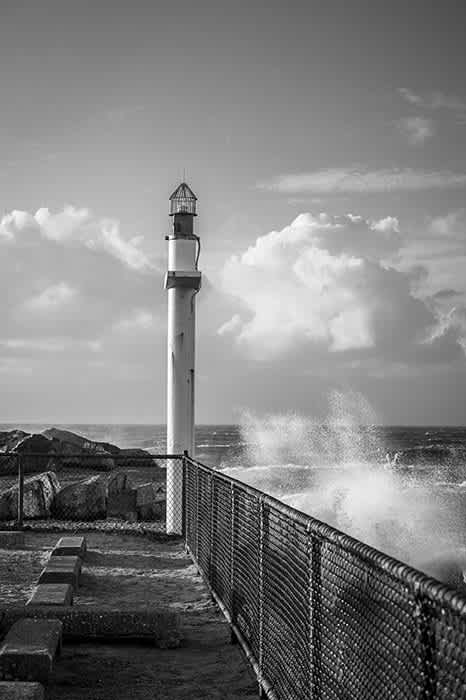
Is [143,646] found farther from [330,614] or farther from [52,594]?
[330,614]

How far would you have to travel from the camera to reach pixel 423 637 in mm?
3439

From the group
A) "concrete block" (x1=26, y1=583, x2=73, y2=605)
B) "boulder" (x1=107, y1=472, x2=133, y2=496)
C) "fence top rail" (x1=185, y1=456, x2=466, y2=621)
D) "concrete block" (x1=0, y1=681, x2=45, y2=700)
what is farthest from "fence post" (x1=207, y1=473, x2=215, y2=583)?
"boulder" (x1=107, y1=472, x2=133, y2=496)

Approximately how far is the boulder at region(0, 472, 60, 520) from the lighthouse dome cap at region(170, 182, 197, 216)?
585 cm

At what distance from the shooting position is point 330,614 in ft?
16.2

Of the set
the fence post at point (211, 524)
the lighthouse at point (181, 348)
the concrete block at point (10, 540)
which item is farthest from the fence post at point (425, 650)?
the lighthouse at point (181, 348)

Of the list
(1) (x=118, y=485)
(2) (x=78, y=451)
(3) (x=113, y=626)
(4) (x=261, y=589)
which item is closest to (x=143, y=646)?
(3) (x=113, y=626)

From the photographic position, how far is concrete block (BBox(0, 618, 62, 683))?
20.5 feet

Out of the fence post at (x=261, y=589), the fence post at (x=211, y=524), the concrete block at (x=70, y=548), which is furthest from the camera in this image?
the concrete block at (x=70, y=548)

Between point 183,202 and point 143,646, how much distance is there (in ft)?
34.1

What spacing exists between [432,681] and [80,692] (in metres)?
3.85

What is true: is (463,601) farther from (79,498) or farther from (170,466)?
(79,498)

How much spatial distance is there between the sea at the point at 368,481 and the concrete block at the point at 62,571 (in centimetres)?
1538

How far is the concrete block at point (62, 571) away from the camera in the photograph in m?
9.73

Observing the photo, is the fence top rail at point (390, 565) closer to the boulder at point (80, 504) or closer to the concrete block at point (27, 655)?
the concrete block at point (27, 655)
